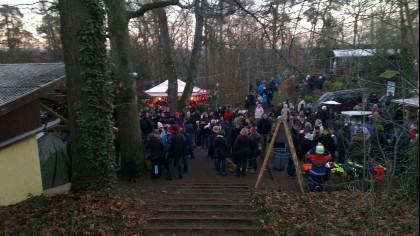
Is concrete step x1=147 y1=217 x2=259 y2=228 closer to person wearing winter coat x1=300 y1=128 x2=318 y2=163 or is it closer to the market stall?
person wearing winter coat x1=300 y1=128 x2=318 y2=163

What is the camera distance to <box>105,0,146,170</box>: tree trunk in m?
11.9

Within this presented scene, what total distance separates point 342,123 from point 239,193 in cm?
616

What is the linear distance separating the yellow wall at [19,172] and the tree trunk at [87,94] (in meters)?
1.37

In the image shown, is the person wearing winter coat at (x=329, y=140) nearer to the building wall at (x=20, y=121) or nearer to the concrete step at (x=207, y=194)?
the concrete step at (x=207, y=194)

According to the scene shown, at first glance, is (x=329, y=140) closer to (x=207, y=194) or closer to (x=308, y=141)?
(x=308, y=141)

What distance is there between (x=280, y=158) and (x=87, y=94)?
723 centimetres

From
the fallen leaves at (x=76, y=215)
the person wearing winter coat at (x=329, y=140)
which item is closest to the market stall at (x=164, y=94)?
the person wearing winter coat at (x=329, y=140)

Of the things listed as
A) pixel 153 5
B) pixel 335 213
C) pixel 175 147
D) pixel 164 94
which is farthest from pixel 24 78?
pixel 164 94

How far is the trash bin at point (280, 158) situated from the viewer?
12.6 meters

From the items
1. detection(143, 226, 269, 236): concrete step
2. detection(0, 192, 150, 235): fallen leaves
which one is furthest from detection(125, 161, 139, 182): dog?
detection(143, 226, 269, 236): concrete step

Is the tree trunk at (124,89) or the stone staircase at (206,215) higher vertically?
the tree trunk at (124,89)

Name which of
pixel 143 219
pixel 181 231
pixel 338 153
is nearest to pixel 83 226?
pixel 143 219

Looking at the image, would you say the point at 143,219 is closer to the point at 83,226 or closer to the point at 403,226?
the point at 83,226

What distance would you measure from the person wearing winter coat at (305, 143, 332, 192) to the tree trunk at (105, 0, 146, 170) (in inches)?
227
